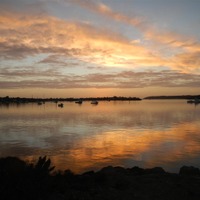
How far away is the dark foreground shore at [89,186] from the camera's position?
9.03 metres

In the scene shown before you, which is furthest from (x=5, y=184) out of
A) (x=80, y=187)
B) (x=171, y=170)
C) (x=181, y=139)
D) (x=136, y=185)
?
(x=181, y=139)

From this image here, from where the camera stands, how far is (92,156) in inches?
797

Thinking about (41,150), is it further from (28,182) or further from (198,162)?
(28,182)

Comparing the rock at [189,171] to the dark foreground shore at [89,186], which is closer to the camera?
the dark foreground shore at [89,186]

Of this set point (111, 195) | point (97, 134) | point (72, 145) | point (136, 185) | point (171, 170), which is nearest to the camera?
point (111, 195)

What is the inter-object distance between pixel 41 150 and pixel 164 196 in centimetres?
1423

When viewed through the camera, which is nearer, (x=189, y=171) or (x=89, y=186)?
(x=89, y=186)

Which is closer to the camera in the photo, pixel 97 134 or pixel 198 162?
pixel 198 162

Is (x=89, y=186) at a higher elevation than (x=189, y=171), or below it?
higher

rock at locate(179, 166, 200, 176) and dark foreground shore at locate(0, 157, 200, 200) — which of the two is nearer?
dark foreground shore at locate(0, 157, 200, 200)

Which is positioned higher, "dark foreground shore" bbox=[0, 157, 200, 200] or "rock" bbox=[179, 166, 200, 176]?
"dark foreground shore" bbox=[0, 157, 200, 200]

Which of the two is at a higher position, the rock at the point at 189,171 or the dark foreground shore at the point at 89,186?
the dark foreground shore at the point at 89,186

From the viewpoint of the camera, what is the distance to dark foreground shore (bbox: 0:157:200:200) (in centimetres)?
903

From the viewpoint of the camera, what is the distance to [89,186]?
420 inches
